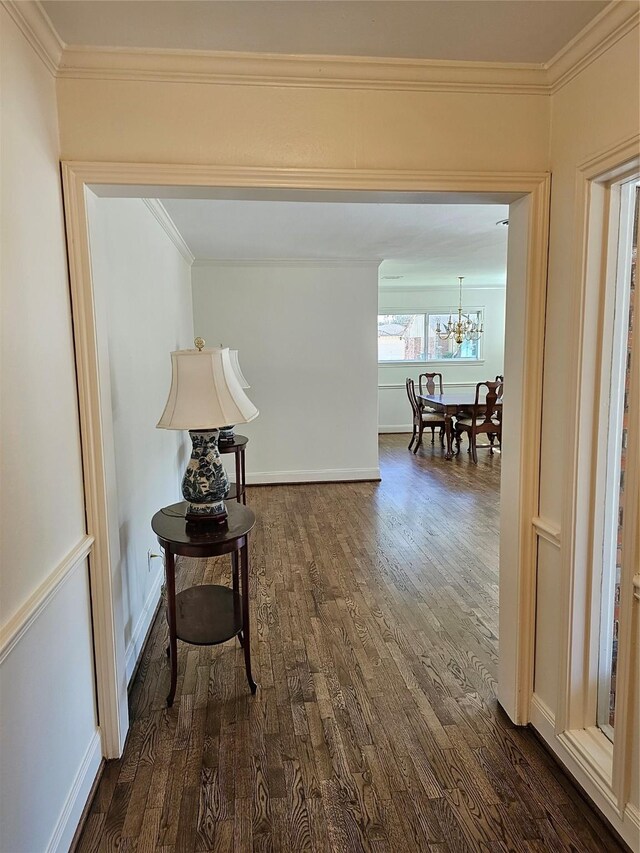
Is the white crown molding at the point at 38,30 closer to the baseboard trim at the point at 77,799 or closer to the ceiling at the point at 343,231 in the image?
the ceiling at the point at 343,231

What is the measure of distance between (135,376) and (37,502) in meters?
1.54

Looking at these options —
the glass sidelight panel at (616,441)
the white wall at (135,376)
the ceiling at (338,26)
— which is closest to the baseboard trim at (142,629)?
the white wall at (135,376)

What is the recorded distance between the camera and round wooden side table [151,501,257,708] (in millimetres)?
2145

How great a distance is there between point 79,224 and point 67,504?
0.91 metres

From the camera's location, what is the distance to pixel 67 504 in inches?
66.7

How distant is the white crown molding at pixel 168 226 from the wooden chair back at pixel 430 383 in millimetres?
4600

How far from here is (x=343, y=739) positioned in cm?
207

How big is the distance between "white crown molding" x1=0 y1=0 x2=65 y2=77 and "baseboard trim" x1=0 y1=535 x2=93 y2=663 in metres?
1.47

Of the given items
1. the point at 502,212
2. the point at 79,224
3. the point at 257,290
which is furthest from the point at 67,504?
the point at 257,290

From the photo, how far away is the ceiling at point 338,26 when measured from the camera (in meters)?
1.47

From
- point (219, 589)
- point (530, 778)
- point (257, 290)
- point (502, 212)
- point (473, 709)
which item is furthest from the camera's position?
point (257, 290)

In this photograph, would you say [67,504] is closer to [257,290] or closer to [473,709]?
[473,709]

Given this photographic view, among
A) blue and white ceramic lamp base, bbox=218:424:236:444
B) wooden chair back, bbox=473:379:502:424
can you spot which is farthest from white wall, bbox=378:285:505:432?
blue and white ceramic lamp base, bbox=218:424:236:444

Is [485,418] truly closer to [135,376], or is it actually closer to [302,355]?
[302,355]
